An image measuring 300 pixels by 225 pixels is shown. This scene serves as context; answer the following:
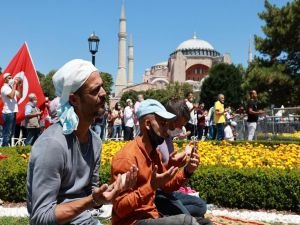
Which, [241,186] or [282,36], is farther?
[282,36]

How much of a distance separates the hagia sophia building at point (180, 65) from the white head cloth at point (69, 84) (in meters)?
94.6

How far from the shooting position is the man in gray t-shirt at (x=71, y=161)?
7.02ft

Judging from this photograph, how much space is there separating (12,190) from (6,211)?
0.56 m

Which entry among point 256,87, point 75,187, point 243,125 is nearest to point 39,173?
point 75,187

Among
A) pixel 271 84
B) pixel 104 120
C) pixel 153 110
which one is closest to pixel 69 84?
pixel 153 110

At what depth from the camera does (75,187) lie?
A: 2342 millimetres

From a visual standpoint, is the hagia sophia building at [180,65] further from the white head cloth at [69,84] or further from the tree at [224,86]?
the white head cloth at [69,84]

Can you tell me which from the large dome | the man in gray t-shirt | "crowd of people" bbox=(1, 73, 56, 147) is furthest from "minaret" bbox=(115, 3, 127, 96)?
the man in gray t-shirt

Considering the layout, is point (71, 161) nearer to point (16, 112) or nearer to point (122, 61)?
point (16, 112)

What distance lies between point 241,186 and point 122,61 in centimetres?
9594

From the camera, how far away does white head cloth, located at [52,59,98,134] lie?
2.26 m

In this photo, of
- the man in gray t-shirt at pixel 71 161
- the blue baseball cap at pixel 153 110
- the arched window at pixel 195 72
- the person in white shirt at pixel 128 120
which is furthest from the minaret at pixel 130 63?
the man in gray t-shirt at pixel 71 161

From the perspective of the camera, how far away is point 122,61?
101m

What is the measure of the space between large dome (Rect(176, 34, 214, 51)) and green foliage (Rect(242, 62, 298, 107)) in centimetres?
10017
